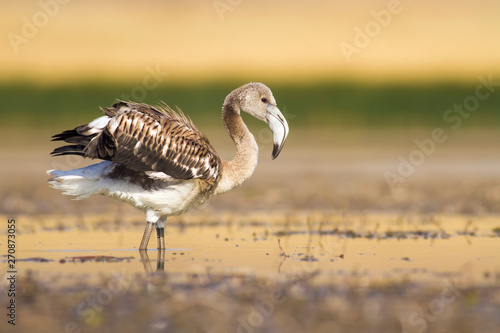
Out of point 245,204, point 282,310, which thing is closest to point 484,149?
point 245,204

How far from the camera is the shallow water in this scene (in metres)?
7.54

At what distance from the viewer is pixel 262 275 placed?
9430mm

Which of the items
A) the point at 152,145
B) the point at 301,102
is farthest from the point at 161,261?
the point at 301,102

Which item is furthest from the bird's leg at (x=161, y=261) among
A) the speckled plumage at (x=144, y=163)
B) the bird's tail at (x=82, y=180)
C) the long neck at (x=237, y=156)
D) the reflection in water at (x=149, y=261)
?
the long neck at (x=237, y=156)

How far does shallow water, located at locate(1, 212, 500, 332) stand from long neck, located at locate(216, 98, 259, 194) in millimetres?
729

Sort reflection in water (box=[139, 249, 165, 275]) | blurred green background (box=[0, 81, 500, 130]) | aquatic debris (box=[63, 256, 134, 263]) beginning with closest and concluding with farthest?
reflection in water (box=[139, 249, 165, 275]), aquatic debris (box=[63, 256, 134, 263]), blurred green background (box=[0, 81, 500, 130])

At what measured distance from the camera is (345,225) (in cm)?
1347

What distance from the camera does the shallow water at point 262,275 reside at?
24.7 feet

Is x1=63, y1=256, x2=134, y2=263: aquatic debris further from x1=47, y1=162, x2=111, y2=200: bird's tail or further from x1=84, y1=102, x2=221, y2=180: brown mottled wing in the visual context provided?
x1=84, y1=102, x2=221, y2=180: brown mottled wing

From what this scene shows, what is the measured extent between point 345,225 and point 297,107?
20158 mm

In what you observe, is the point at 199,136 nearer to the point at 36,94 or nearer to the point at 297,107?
the point at 297,107

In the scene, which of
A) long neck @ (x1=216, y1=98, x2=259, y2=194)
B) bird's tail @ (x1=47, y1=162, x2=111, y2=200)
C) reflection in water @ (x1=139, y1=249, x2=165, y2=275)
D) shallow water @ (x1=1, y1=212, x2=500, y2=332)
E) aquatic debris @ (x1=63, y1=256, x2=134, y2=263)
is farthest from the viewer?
long neck @ (x1=216, y1=98, x2=259, y2=194)

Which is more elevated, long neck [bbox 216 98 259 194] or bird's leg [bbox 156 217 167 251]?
long neck [bbox 216 98 259 194]

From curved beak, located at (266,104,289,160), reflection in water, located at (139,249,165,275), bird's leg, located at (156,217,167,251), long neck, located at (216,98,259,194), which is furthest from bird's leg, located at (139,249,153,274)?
curved beak, located at (266,104,289,160)
